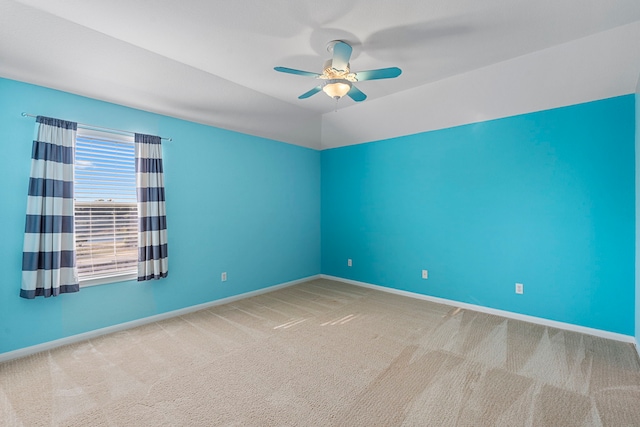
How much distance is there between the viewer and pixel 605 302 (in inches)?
119

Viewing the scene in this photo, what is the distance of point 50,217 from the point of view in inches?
107

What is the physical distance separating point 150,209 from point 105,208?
1.40 feet

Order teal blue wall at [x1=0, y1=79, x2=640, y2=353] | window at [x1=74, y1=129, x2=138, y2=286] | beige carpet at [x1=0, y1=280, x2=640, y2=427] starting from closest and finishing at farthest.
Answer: beige carpet at [x1=0, y1=280, x2=640, y2=427] < teal blue wall at [x1=0, y1=79, x2=640, y2=353] < window at [x1=74, y1=129, x2=138, y2=286]

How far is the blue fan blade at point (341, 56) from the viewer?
220 cm

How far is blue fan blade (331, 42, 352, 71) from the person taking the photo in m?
2.20

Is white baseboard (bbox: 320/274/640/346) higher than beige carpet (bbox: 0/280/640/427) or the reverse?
higher

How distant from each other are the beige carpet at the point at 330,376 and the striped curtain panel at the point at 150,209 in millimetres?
703

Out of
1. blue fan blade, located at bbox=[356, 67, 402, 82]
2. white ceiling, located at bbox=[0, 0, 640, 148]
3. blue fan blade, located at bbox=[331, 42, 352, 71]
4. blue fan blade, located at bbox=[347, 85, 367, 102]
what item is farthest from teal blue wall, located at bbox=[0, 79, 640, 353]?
blue fan blade, located at bbox=[331, 42, 352, 71]

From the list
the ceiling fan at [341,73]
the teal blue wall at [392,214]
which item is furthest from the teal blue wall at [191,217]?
the ceiling fan at [341,73]

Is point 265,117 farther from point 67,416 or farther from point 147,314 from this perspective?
point 67,416

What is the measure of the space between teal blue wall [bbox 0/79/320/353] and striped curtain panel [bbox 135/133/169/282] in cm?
16

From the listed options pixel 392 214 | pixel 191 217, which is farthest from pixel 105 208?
pixel 392 214

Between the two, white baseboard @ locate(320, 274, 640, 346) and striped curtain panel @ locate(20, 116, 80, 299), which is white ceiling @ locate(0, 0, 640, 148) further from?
white baseboard @ locate(320, 274, 640, 346)

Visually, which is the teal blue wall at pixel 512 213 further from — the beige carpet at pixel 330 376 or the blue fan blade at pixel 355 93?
the blue fan blade at pixel 355 93
